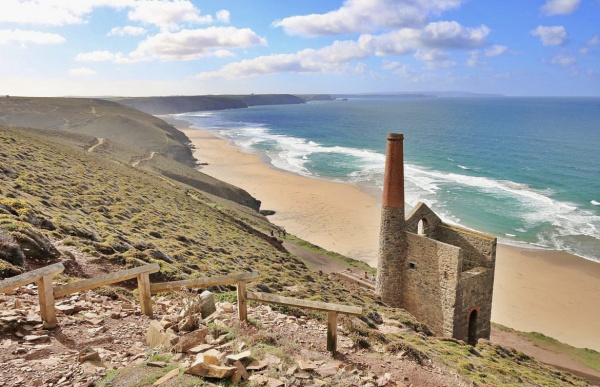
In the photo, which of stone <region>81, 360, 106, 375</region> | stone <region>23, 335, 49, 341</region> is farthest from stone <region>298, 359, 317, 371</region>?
stone <region>23, 335, 49, 341</region>

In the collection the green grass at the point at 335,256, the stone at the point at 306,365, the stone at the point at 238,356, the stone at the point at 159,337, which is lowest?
the green grass at the point at 335,256

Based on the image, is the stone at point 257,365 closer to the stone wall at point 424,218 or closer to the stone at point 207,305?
the stone at point 207,305

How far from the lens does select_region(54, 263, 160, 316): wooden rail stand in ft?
23.5

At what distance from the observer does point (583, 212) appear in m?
47.0

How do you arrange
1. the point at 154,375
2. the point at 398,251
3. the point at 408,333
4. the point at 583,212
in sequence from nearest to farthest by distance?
the point at 154,375
the point at 408,333
the point at 398,251
the point at 583,212

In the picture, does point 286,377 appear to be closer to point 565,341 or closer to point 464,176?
point 565,341

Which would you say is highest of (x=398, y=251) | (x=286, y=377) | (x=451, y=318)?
(x=286, y=377)

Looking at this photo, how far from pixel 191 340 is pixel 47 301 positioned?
2565 mm

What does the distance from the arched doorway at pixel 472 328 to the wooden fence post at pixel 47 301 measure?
1712cm

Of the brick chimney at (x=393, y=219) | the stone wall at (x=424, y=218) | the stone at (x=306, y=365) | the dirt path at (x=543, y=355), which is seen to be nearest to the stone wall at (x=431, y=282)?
the brick chimney at (x=393, y=219)

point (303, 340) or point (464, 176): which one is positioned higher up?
point (303, 340)

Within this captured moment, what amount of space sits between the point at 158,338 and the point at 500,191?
2255 inches

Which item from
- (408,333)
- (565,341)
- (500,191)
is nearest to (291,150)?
(500,191)

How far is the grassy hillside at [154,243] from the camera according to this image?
1080 centimetres
